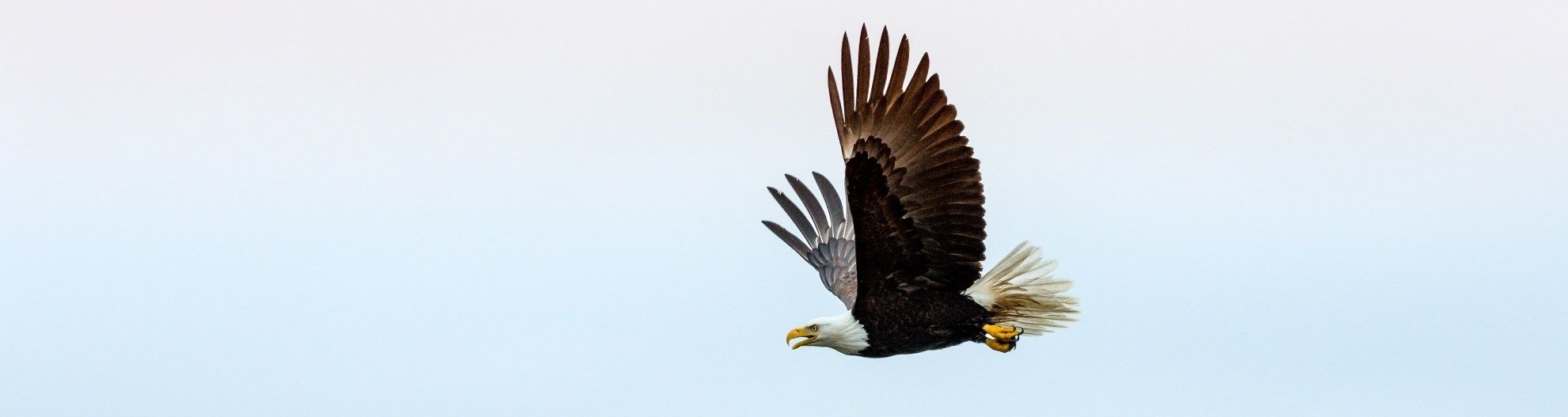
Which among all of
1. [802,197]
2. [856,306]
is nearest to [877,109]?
[856,306]

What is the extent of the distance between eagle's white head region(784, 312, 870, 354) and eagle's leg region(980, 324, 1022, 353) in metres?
0.82

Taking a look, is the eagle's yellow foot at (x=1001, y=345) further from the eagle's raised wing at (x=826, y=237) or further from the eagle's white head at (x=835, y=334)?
the eagle's raised wing at (x=826, y=237)

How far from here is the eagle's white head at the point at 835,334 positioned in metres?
10.6

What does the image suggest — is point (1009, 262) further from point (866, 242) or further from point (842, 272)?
point (842, 272)

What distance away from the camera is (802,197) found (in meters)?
12.6

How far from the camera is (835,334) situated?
10625mm

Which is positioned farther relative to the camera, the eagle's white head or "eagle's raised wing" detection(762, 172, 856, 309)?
"eagle's raised wing" detection(762, 172, 856, 309)

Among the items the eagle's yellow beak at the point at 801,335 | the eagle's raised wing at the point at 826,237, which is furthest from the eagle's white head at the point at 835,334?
the eagle's raised wing at the point at 826,237

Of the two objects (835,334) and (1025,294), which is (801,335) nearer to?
(835,334)

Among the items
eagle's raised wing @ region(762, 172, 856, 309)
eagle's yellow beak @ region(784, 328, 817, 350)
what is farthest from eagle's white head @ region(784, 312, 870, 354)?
eagle's raised wing @ region(762, 172, 856, 309)

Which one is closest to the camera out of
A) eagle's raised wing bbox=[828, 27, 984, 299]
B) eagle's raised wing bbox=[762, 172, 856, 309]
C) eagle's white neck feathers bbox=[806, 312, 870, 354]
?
eagle's raised wing bbox=[828, 27, 984, 299]

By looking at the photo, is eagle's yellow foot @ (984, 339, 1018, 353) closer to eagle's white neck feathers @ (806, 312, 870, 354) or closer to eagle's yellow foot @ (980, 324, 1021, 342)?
eagle's yellow foot @ (980, 324, 1021, 342)

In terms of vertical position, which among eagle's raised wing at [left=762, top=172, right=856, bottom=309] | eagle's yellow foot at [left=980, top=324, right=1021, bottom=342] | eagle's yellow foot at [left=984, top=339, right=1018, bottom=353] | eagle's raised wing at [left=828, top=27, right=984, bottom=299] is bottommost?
eagle's yellow foot at [left=984, top=339, right=1018, bottom=353]

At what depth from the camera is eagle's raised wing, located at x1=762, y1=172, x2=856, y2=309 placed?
12469 millimetres
